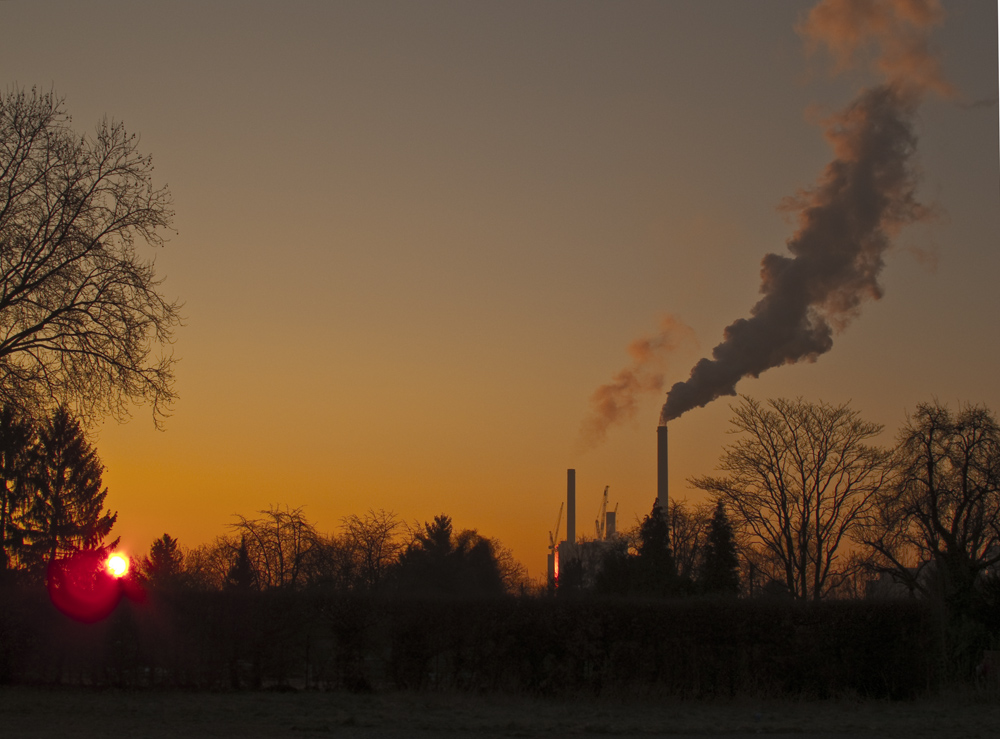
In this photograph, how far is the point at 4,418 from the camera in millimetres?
21828

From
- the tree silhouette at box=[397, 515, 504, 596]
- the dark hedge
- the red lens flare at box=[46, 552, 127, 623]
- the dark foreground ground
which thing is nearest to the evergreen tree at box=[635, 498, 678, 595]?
the tree silhouette at box=[397, 515, 504, 596]

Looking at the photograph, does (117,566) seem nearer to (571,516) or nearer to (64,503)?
(64,503)

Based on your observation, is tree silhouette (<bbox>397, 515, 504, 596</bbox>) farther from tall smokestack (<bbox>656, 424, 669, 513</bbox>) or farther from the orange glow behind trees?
the orange glow behind trees

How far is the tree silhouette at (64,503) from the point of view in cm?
3853

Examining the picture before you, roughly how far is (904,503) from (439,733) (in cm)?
2986

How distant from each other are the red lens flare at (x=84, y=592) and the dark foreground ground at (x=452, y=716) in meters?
1.63

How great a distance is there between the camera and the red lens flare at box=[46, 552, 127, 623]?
63.0ft

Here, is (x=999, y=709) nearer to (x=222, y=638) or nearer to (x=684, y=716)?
(x=684, y=716)

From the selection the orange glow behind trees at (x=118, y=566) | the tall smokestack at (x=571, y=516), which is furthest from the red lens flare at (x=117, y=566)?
the tall smokestack at (x=571, y=516)

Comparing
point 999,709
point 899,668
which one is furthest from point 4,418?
point 999,709

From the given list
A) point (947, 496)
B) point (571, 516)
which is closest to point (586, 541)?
point (571, 516)

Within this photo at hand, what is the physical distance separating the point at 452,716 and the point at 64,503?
1327 inches

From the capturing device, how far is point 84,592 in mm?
19406

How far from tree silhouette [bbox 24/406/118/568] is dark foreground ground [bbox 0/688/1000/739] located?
22.1 m
